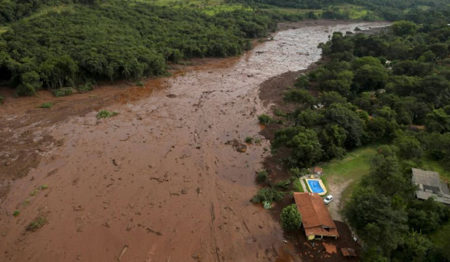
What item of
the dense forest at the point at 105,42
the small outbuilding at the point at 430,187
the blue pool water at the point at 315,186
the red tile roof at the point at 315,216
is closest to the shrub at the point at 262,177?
the blue pool water at the point at 315,186

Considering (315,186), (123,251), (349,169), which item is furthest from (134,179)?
(349,169)

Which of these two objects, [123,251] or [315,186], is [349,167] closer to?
[315,186]

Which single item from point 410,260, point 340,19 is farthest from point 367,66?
point 340,19

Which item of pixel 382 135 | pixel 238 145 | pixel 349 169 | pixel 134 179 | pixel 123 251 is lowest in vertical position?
pixel 123 251

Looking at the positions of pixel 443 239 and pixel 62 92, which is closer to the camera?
pixel 443 239

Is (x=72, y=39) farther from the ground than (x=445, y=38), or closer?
farther from the ground

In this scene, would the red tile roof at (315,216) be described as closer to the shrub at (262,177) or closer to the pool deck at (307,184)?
the pool deck at (307,184)

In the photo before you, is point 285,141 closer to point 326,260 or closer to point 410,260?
point 326,260
